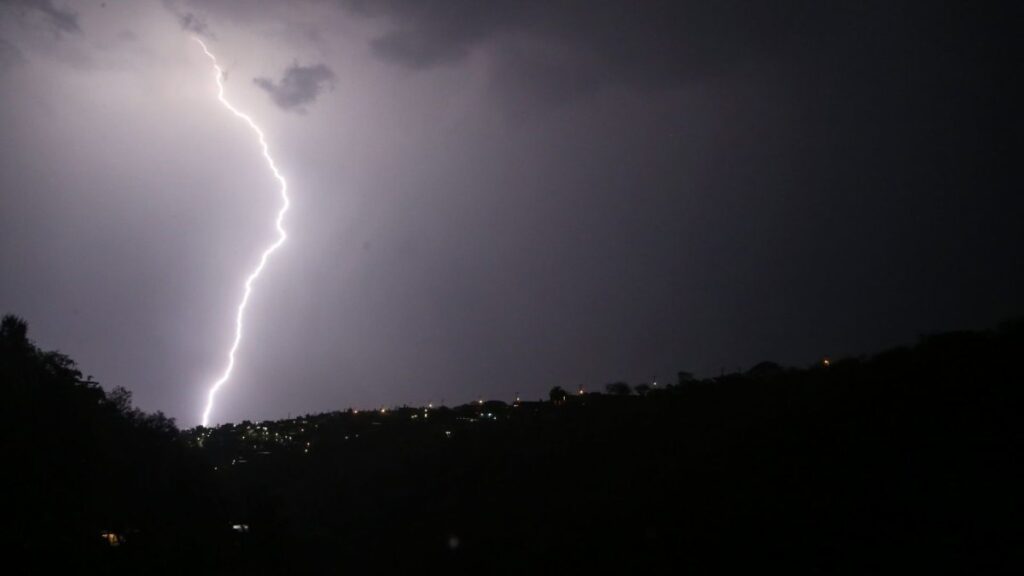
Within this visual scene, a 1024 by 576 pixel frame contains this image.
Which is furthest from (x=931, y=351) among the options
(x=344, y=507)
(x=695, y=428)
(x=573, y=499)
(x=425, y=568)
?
(x=344, y=507)

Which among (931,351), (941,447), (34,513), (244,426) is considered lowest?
(941,447)

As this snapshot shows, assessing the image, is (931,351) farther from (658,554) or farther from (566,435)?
(658,554)

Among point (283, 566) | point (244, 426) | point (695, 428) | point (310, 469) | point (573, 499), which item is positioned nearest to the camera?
point (283, 566)

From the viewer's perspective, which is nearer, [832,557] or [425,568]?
[832,557]

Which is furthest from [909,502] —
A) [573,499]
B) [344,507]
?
[344,507]

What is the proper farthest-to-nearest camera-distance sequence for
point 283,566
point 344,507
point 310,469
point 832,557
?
point 310,469 → point 344,507 → point 283,566 → point 832,557

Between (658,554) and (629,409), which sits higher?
(629,409)

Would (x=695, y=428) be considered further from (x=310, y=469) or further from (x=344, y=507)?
(x=310, y=469)
